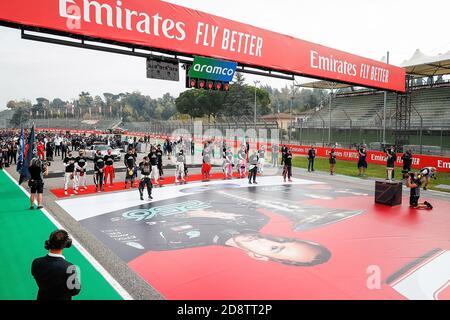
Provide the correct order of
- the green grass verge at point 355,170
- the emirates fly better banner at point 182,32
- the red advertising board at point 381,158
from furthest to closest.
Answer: the red advertising board at point 381,158 < the green grass verge at point 355,170 < the emirates fly better banner at point 182,32

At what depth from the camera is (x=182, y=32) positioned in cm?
1217

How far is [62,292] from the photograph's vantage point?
10.9 feet

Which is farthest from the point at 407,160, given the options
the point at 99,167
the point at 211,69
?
the point at 99,167

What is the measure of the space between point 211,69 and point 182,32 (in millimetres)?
2003

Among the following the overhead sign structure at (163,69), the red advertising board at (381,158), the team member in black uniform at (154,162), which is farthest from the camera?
the red advertising board at (381,158)

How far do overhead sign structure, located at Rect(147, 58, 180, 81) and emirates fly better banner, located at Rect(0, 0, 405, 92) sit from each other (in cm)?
85

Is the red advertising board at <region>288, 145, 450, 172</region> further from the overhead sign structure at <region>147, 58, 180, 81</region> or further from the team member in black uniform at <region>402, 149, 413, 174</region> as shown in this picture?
the overhead sign structure at <region>147, 58, 180, 81</region>

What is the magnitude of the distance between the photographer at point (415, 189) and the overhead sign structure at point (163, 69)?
954 cm

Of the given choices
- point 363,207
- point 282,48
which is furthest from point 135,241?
point 282,48

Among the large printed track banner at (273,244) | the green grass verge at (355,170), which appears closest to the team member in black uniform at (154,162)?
the large printed track banner at (273,244)

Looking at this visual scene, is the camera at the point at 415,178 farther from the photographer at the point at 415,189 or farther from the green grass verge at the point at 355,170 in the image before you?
the green grass verge at the point at 355,170

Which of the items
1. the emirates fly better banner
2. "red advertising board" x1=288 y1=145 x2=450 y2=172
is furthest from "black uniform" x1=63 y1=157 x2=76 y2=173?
"red advertising board" x1=288 y1=145 x2=450 y2=172

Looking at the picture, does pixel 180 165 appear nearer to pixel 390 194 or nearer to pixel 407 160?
pixel 390 194

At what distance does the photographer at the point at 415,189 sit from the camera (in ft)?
38.1
